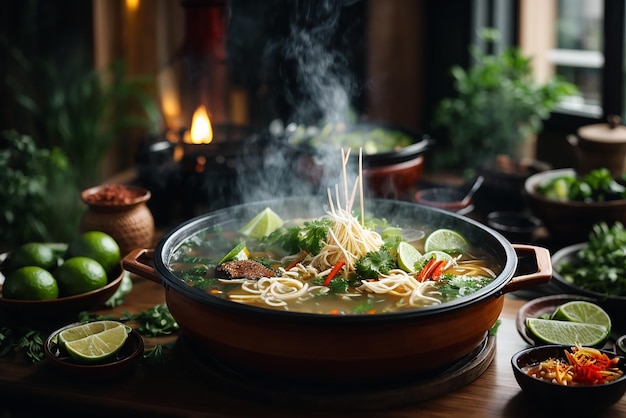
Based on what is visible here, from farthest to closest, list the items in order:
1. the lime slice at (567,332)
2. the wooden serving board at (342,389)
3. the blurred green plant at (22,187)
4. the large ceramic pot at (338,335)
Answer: the blurred green plant at (22,187) → the lime slice at (567,332) → the wooden serving board at (342,389) → the large ceramic pot at (338,335)

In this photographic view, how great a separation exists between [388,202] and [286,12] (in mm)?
2910

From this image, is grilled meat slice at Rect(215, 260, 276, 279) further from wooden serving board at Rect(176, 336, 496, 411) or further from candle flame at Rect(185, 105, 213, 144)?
candle flame at Rect(185, 105, 213, 144)

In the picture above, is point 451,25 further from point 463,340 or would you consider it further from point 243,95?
point 463,340

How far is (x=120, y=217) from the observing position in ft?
11.3

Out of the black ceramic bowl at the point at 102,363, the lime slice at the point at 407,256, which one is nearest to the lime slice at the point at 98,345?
the black ceramic bowl at the point at 102,363

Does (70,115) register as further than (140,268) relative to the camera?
Yes

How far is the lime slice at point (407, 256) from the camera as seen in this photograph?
8.91ft

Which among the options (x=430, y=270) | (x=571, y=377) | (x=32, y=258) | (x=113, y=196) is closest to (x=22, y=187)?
(x=113, y=196)

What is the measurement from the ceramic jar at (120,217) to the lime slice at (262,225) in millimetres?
561

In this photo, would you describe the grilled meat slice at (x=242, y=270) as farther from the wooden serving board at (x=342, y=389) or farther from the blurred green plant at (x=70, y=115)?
the blurred green plant at (x=70, y=115)

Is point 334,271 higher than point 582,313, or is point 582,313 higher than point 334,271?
point 334,271

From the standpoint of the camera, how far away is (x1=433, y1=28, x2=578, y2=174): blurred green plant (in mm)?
4961

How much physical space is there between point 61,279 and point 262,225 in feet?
2.68

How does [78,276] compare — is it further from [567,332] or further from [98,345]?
[567,332]
